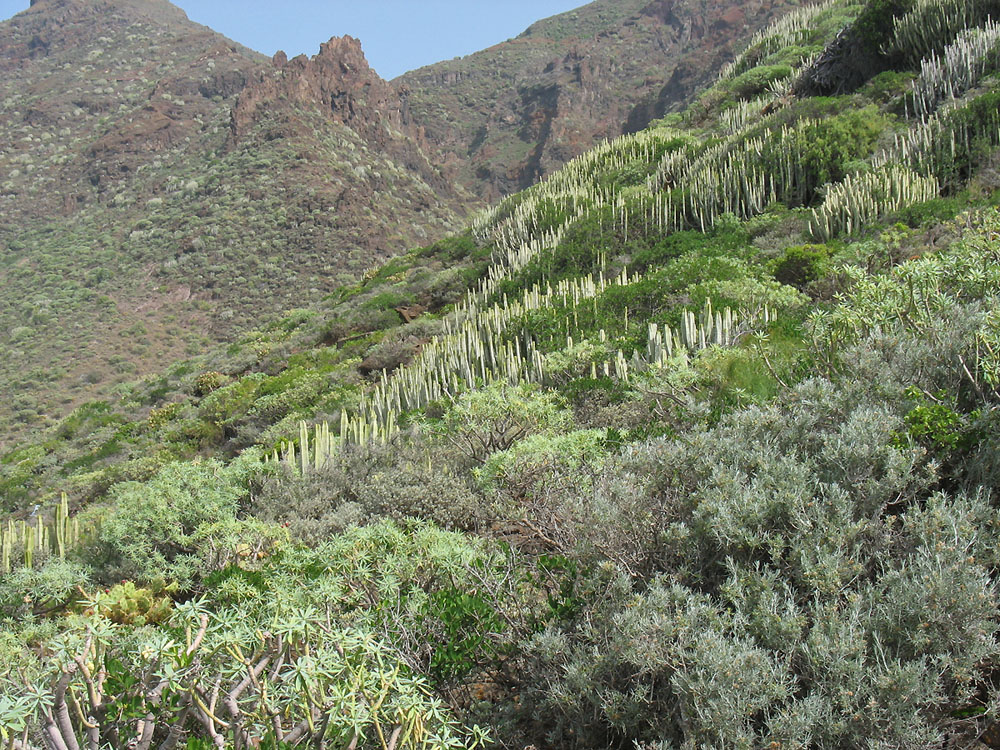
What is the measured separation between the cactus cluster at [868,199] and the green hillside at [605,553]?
0.93m

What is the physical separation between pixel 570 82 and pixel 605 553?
345 feet

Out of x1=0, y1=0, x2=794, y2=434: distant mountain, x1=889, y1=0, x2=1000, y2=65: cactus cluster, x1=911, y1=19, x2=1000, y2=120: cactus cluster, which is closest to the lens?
x1=911, y1=19, x2=1000, y2=120: cactus cluster

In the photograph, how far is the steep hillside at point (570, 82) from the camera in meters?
80.4

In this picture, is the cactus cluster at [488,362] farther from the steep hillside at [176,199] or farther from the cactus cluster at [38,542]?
the steep hillside at [176,199]

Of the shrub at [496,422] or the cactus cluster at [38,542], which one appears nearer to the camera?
the shrub at [496,422]

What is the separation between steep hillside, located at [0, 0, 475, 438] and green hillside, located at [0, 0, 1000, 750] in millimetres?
32633

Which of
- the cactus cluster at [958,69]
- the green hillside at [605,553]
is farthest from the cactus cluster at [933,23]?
the green hillside at [605,553]

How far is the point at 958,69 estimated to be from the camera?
1683 centimetres

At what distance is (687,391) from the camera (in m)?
6.18

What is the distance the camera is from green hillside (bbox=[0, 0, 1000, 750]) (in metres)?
2.27

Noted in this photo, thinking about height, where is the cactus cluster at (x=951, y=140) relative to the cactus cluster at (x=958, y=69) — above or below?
below

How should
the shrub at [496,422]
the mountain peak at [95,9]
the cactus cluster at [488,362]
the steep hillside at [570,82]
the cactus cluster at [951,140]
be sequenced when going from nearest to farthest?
the shrub at [496,422] → the cactus cluster at [488,362] → the cactus cluster at [951,140] → the steep hillside at [570,82] → the mountain peak at [95,9]

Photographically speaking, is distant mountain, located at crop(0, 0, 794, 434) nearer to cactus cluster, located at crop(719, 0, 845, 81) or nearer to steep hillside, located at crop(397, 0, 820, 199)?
steep hillside, located at crop(397, 0, 820, 199)

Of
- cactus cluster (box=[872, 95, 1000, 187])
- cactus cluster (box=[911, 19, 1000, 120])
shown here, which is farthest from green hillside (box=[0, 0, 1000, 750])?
cactus cluster (box=[911, 19, 1000, 120])
